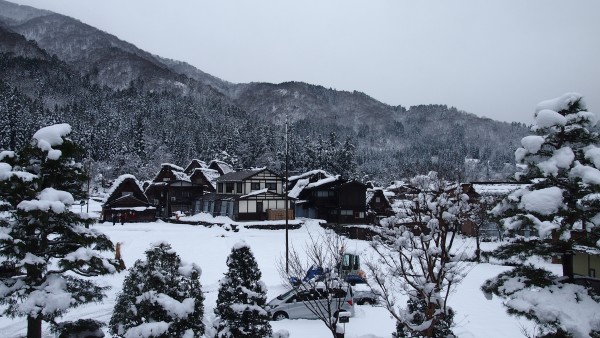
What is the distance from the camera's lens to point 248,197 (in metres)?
43.9

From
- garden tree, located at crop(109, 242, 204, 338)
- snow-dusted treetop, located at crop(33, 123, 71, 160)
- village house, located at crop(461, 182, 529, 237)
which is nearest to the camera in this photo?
garden tree, located at crop(109, 242, 204, 338)

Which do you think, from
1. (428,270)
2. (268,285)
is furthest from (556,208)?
(268,285)

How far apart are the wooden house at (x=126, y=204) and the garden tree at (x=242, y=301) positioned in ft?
124

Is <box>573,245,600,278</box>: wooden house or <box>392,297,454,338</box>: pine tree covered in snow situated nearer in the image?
<box>392,297,454,338</box>: pine tree covered in snow

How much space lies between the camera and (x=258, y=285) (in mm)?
9711

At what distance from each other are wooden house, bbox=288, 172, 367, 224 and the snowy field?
21.2 ft

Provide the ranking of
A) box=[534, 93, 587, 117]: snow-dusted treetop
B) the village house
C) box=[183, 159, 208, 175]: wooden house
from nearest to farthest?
1. box=[534, 93, 587, 117]: snow-dusted treetop
2. the village house
3. box=[183, 159, 208, 175]: wooden house

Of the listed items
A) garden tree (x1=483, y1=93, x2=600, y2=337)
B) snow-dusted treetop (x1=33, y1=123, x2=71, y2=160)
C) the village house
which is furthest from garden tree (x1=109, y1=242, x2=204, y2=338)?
the village house

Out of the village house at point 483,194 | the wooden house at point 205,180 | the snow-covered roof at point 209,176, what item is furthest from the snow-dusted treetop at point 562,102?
the snow-covered roof at point 209,176

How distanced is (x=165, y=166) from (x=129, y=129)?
5400 cm

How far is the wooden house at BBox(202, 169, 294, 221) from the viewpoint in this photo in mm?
44000

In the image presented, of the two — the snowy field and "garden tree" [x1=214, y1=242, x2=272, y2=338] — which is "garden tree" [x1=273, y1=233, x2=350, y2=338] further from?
the snowy field

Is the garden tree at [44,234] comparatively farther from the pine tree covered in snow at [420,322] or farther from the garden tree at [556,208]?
A: the garden tree at [556,208]

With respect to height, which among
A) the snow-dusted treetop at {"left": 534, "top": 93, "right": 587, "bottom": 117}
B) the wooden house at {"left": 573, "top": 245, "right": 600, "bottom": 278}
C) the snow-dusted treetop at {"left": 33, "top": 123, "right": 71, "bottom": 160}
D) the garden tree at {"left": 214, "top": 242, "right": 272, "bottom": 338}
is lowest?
the wooden house at {"left": 573, "top": 245, "right": 600, "bottom": 278}
